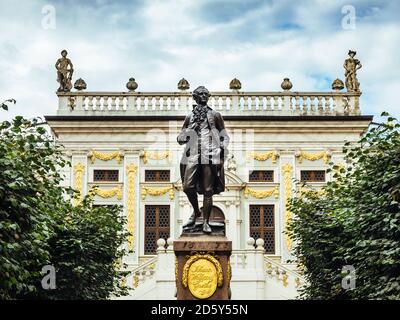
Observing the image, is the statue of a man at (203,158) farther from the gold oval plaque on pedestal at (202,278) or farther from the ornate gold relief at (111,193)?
the ornate gold relief at (111,193)

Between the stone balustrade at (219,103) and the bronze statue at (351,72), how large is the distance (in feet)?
1.38

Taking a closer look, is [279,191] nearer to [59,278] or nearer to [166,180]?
[166,180]

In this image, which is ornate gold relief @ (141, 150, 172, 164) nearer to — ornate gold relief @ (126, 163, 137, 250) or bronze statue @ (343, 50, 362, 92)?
ornate gold relief @ (126, 163, 137, 250)

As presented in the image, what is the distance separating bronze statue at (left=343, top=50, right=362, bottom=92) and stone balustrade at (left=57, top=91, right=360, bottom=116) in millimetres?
422

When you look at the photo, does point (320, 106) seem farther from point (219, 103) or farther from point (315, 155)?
point (219, 103)

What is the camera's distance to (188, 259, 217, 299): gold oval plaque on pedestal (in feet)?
45.7

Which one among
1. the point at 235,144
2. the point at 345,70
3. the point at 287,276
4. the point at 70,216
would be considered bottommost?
the point at 287,276

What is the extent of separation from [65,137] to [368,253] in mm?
21477

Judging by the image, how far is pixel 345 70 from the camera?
1401 inches

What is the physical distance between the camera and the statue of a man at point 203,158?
47.6 ft

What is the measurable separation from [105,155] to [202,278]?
68.8 feet

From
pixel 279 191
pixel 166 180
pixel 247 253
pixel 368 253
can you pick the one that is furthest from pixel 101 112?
pixel 368 253

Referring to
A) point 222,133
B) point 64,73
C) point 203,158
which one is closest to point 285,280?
point 222,133

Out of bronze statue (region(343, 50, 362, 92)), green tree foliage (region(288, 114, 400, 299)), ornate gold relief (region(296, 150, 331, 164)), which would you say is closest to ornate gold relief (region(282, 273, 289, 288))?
green tree foliage (region(288, 114, 400, 299))
